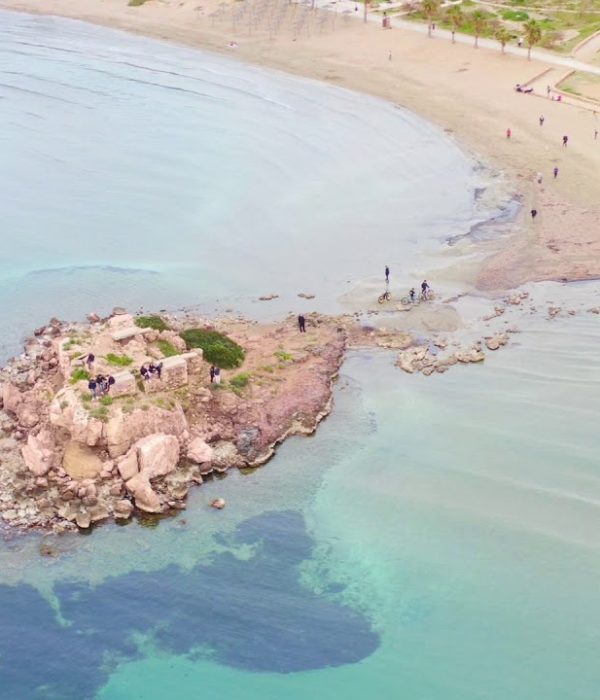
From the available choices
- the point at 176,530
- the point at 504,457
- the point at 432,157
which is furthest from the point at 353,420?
the point at 432,157

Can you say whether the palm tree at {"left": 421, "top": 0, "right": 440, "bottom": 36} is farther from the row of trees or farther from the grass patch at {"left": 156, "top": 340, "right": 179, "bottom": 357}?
the grass patch at {"left": 156, "top": 340, "right": 179, "bottom": 357}

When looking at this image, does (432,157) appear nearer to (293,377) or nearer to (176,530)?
(293,377)

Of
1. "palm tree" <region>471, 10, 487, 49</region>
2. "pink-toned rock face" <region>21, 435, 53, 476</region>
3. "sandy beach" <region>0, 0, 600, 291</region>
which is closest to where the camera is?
"pink-toned rock face" <region>21, 435, 53, 476</region>

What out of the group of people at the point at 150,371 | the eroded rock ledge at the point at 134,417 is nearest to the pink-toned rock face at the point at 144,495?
the eroded rock ledge at the point at 134,417

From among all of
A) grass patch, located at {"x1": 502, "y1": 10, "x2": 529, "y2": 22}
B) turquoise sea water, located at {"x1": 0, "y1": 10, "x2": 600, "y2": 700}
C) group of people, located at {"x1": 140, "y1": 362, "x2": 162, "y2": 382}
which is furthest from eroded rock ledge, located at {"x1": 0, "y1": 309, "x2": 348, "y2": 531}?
grass patch, located at {"x1": 502, "y1": 10, "x2": 529, "y2": 22}

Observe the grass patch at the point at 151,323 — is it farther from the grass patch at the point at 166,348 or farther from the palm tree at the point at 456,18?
the palm tree at the point at 456,18
